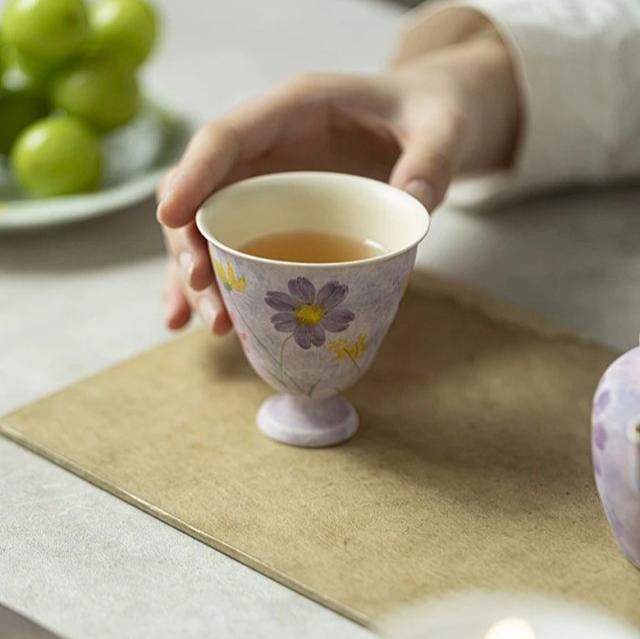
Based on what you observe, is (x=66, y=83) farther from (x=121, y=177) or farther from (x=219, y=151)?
(x=219, y=151)

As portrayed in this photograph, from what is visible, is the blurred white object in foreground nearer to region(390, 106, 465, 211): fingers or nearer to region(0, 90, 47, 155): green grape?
region(390, 106, 465, 211): fingers

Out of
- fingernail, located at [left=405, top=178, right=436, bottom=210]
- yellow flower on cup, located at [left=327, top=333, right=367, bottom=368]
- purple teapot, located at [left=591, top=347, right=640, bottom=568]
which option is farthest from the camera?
fingernail, located at [left=405, top=178, right=436, bottom=210]

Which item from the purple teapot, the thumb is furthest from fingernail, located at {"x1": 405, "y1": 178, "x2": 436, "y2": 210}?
the purple teapot

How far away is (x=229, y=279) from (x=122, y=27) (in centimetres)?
45

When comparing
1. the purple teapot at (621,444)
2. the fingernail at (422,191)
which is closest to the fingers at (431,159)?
the fingernail at (422,191)

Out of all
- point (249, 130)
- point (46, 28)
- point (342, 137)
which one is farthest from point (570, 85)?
point (46, 28)

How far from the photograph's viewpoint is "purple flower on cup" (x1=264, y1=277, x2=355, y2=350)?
69 cm

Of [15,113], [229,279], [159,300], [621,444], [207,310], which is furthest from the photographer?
[15,113]

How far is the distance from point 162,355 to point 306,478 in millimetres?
186

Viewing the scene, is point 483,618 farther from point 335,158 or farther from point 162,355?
point 335,158

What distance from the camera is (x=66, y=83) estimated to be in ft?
3.45

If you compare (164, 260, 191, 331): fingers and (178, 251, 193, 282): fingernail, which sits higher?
(178, 251, 193, 282): fingernail

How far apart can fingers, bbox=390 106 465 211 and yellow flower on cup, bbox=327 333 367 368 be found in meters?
0.13

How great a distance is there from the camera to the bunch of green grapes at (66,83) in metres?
1.03
